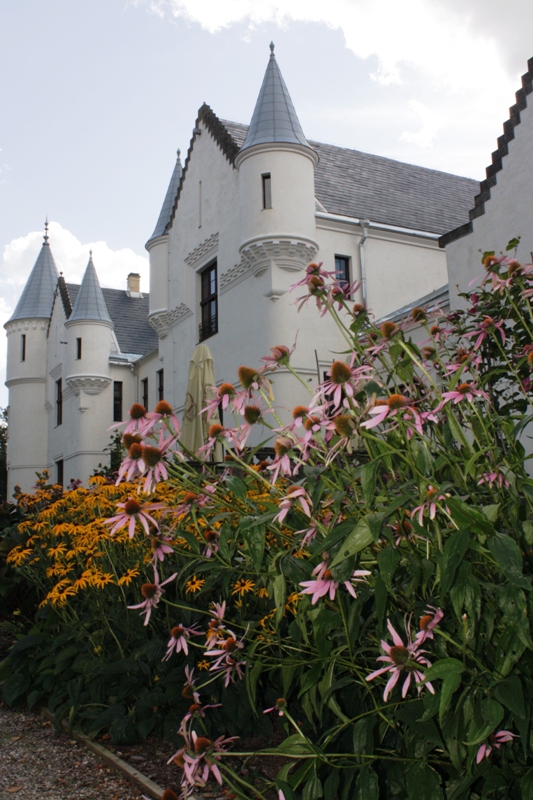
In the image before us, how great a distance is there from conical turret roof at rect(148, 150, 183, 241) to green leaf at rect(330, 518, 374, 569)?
23428 mm

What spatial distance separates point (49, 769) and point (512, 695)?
3.35 m

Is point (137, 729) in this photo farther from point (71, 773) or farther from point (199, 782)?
point (199, 782)

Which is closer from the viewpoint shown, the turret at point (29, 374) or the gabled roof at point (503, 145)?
the gabled roof at point (503, 145)

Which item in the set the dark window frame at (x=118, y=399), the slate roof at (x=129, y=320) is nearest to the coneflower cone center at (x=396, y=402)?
the dark window frame at (x=118, y=399)

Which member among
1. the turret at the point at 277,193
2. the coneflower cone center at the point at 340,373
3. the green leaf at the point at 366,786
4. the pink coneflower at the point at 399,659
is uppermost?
the turret at the point at 277,193

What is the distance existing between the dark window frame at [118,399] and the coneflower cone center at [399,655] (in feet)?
94.3

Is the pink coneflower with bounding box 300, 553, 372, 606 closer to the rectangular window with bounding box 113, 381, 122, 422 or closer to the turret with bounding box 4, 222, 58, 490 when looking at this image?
the rectangular window with bounding box 113, 381, 122, 422

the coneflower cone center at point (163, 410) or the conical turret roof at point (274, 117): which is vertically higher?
the conical turret roof at point (274, 117)

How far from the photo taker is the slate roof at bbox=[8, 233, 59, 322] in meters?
37.3

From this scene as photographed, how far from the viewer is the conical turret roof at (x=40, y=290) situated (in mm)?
37344

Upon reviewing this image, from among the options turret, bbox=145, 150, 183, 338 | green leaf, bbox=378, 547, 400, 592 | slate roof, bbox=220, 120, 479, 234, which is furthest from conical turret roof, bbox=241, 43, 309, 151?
green leaf, bbox=378, 547, 400, 592

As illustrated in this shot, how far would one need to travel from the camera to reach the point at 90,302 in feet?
102

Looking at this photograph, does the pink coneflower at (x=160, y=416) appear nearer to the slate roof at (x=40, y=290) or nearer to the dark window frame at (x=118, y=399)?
the dark window frame at (x=118, y=399)

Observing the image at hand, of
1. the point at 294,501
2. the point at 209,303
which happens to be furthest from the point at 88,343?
the point at 294,501
